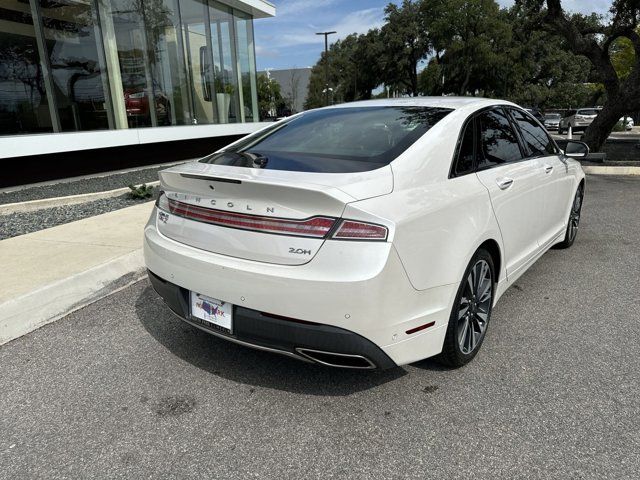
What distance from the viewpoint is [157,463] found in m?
2.23

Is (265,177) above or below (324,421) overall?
above

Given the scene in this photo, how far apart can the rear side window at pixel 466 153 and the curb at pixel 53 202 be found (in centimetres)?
674

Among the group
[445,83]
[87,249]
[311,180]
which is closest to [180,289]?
[311,180]

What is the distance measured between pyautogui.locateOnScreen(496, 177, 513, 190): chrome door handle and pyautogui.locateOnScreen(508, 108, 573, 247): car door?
758mm

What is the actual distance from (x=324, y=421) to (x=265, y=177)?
1280 mm

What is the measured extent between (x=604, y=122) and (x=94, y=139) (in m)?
13.6

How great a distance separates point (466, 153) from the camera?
3.03 meters

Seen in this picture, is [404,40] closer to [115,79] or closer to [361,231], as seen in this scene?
[115,79]

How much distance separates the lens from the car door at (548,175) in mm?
4027

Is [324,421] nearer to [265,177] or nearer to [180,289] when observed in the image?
[180,289]

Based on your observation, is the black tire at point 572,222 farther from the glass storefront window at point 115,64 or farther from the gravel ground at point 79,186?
the glass storefront window at point 115,64

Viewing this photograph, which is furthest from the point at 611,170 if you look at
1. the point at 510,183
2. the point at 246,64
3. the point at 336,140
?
the point at 246,64

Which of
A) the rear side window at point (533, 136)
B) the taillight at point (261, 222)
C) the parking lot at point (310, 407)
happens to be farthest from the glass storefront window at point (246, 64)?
the taillight at point (261, 222)

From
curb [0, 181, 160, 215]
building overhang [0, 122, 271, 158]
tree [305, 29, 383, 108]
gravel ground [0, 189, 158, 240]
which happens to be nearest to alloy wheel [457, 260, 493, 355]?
gravel ground [0, 189, 158, 240]
